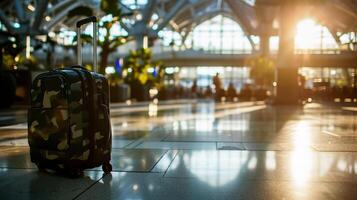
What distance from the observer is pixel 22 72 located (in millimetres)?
21828

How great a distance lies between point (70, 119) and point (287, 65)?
20.8 metres

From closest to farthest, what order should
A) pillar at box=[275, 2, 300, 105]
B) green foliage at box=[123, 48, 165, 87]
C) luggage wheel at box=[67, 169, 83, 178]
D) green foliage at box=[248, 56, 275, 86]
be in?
luggage wheel at box=[67, 169, 83, 178]
pillar at box=[275, 2, 300, 105]
green foliage at box=[123, 48, 165, 87]
green foliage at box=[248, 56, 275, 86]

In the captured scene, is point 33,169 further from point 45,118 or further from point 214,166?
point 214,166

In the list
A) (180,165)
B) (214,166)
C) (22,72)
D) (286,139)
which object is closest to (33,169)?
(180,165)

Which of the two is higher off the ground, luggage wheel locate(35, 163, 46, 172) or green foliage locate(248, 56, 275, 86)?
green foliage locate(248, 56, 275, 86)

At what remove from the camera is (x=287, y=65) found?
23.9 m

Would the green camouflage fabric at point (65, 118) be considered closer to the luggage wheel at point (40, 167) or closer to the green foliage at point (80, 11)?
the luggage wheel at point (40, 167)

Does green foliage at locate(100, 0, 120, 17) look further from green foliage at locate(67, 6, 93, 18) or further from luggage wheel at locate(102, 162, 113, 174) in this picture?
luggage wheel at locate(102, 162, 113, 174)

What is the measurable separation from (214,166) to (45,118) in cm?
211

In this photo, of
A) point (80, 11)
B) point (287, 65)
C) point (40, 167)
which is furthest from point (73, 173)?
point (287, 65)

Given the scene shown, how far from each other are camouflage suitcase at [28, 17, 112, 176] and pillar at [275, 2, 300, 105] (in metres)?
20.1

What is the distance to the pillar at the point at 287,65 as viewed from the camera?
78.0 ft

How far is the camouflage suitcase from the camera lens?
4.53 meters

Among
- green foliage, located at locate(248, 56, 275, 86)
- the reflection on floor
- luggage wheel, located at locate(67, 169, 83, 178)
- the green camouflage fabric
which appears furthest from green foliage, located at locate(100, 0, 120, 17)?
green foliage, located at locate(248, 56, 275, 86)
